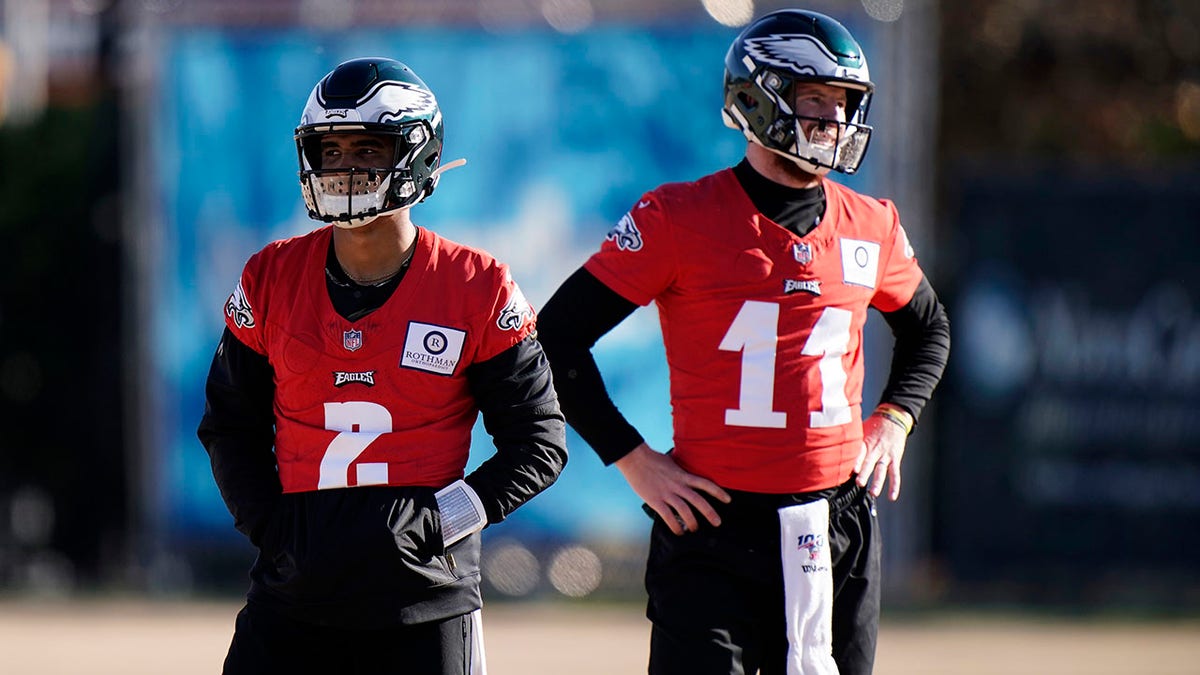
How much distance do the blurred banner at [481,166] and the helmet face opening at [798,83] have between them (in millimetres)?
5821

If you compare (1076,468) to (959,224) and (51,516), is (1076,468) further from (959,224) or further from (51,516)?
(51,516)

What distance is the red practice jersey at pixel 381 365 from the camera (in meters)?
4.20

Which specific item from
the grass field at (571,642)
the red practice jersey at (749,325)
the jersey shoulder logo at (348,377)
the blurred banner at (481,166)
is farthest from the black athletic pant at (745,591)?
the blurred banner at (481,166)

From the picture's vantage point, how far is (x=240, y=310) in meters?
4.34

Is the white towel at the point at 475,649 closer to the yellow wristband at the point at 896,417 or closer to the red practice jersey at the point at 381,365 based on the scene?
the red practice jersey at the point at 381,365

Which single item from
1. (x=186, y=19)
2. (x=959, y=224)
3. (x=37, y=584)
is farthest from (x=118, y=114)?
(x=959, y=224)

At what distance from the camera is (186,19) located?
432 inches

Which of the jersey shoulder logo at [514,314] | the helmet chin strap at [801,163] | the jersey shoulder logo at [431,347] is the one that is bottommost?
the jersey shoulder logo at [431,347]

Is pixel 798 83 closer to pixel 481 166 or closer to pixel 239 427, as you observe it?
pixel 239 427

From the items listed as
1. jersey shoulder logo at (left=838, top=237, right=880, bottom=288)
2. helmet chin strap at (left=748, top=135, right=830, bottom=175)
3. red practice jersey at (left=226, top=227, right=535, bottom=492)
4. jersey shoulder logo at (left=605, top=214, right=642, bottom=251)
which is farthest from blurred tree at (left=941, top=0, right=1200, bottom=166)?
red practice jersey at (left=226, top=227, right=535, bottom=492)

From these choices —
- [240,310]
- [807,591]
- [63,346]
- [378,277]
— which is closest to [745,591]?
[807,591]

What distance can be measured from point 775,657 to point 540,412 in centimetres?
97

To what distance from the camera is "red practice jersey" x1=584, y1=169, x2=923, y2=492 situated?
15.0ft

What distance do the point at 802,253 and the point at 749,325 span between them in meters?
0.26
